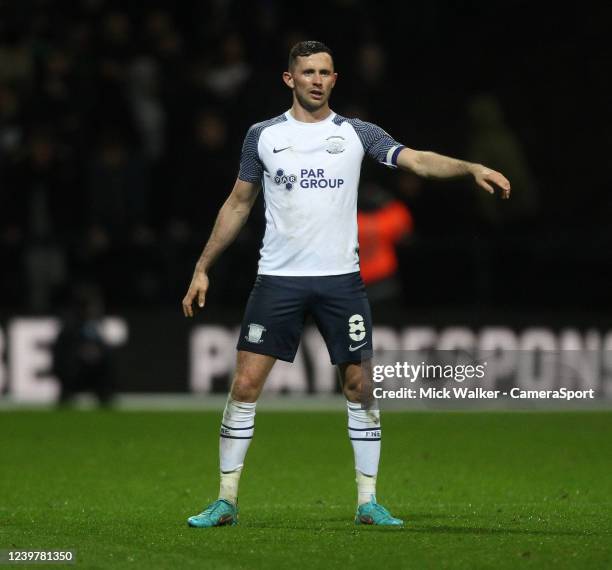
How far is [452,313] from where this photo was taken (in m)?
15.6

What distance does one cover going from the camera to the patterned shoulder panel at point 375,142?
25.0 ft

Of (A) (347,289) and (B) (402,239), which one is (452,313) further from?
(A) (347,289)

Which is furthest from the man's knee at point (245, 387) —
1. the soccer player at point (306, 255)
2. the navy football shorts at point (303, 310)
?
the navy football shorts at point (303, 310)

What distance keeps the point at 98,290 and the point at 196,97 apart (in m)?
2.20

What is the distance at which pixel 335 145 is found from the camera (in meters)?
7.62

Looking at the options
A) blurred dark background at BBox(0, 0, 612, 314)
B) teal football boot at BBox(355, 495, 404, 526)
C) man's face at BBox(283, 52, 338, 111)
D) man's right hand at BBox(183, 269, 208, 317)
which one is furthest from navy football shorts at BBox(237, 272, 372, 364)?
blurred dark background at BBox(0, 0, 612, 314)

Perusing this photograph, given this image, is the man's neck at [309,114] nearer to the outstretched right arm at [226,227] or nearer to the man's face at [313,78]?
the man's face at [313,78]

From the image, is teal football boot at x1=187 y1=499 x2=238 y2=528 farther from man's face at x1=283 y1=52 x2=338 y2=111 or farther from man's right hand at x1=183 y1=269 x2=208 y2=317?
man's face at x1=283 y1=52 x2=338 y2=111

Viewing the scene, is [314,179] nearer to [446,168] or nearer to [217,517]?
[446,168]

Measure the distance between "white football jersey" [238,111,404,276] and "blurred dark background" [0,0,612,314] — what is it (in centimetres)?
691

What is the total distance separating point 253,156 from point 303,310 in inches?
28.9

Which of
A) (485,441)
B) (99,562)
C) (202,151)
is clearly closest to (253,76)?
(202,151)

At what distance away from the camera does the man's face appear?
24.8 ft

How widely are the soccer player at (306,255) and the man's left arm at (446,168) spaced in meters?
0.01
